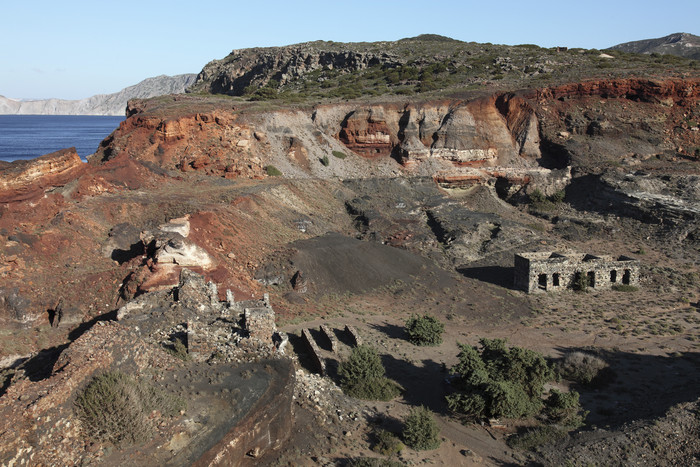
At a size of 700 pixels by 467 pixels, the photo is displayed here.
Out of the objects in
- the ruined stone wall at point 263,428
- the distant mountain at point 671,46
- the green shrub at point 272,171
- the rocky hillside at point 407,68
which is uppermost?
the distant mountain at point 671,46

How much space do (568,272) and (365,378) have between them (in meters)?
15.4

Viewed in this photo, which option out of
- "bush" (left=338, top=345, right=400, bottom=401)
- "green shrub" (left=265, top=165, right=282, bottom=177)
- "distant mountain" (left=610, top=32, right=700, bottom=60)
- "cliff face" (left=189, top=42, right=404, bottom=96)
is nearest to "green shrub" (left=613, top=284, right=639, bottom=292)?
"bush" (left=338, top=345, right=400, bottom=401)

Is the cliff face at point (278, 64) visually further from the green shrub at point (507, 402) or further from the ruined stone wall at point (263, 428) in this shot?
the ruined stone wall at point (263, 428)

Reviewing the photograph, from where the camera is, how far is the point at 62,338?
62.8ft

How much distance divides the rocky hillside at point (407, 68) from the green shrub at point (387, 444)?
40.1m

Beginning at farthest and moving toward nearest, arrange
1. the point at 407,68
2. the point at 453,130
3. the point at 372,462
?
Answer: the point at 407,68 < the point at 453,130 < the point at 372,462

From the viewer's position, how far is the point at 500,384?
16.2m

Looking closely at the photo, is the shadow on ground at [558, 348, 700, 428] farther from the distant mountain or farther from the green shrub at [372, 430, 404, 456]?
the distant mountain

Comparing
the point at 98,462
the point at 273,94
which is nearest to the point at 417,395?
the point at 98,462

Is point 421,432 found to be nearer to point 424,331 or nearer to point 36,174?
point 424,331

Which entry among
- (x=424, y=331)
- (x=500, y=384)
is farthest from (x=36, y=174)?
(x=500, y=384)

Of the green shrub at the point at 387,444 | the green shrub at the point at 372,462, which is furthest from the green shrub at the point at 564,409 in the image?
the green shrub at the point at 372,462

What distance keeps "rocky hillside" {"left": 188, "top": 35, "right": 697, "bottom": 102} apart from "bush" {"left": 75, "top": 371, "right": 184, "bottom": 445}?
4157 cm

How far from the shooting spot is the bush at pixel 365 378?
1719cm
